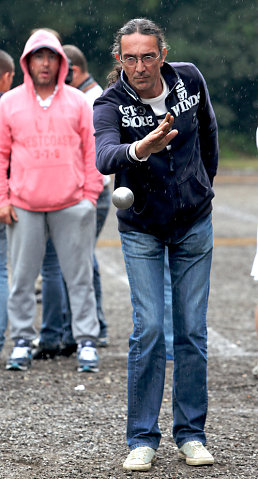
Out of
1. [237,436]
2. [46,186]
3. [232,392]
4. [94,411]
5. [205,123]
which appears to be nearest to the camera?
[205,123]

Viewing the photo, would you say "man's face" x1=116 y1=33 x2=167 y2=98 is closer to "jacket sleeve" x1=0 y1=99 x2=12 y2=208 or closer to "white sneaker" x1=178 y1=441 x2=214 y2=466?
"white sneaker" x1=178 y1=441 x2=214 y2=466

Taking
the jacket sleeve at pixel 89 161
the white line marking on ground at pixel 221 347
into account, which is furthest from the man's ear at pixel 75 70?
the white line marking on ground at pixel 221 347

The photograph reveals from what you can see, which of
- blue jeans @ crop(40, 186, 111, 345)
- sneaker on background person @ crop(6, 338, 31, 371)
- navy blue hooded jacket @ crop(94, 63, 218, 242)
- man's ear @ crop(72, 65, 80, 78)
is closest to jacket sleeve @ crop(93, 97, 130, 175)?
navy blue hooded jacket @ crop(94, 63, 218, 242)

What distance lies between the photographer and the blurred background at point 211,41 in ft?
116

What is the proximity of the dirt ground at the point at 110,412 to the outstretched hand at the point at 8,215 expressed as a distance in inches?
39.4

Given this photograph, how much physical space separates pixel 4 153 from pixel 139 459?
2.65 meters

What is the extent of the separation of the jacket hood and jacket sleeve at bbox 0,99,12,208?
11.0 inches

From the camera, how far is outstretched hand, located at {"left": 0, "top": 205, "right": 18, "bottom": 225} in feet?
19.5

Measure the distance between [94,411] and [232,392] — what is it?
37.0 inches

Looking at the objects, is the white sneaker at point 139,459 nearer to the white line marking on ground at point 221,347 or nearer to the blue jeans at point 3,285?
the blue jeans at point 3,285

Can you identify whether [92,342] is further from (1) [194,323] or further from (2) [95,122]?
(2) [95,122]

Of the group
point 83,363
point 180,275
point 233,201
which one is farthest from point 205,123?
point 233,201

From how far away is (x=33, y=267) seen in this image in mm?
6121

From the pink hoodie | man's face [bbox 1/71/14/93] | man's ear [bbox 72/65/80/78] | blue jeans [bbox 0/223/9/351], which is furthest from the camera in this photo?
man's ear [bbox 72/65/80/78]
